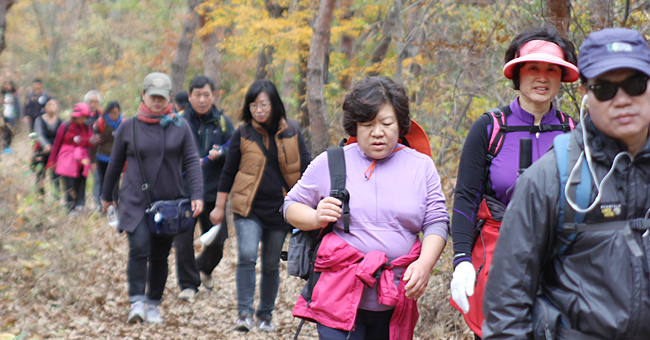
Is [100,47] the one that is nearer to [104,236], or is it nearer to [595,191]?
[104,236]

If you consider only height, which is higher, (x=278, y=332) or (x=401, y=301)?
(x=401, y=301)

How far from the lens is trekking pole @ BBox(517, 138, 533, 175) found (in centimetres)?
301

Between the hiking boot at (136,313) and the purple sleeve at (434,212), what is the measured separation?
3598mm

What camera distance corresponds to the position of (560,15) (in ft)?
15.9

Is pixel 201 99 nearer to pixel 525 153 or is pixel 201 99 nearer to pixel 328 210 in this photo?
pixel 328 210

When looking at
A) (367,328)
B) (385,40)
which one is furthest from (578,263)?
(385,40)

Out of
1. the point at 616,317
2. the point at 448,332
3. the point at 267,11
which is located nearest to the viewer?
the point at 616,317

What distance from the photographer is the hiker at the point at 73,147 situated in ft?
35.2

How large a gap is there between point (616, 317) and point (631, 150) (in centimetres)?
56

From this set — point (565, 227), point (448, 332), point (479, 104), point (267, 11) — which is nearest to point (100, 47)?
point (267, 11)

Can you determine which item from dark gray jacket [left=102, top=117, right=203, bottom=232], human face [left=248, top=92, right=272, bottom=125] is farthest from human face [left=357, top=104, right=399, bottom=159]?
dark gray jacket [left=102, top=117, right=203, bottom=232]

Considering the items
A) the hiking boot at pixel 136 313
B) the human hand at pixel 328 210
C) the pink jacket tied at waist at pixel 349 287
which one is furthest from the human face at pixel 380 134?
the hiking boot at pixel 136 313

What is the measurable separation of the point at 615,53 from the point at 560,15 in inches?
126

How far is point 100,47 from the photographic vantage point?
28.9 m
